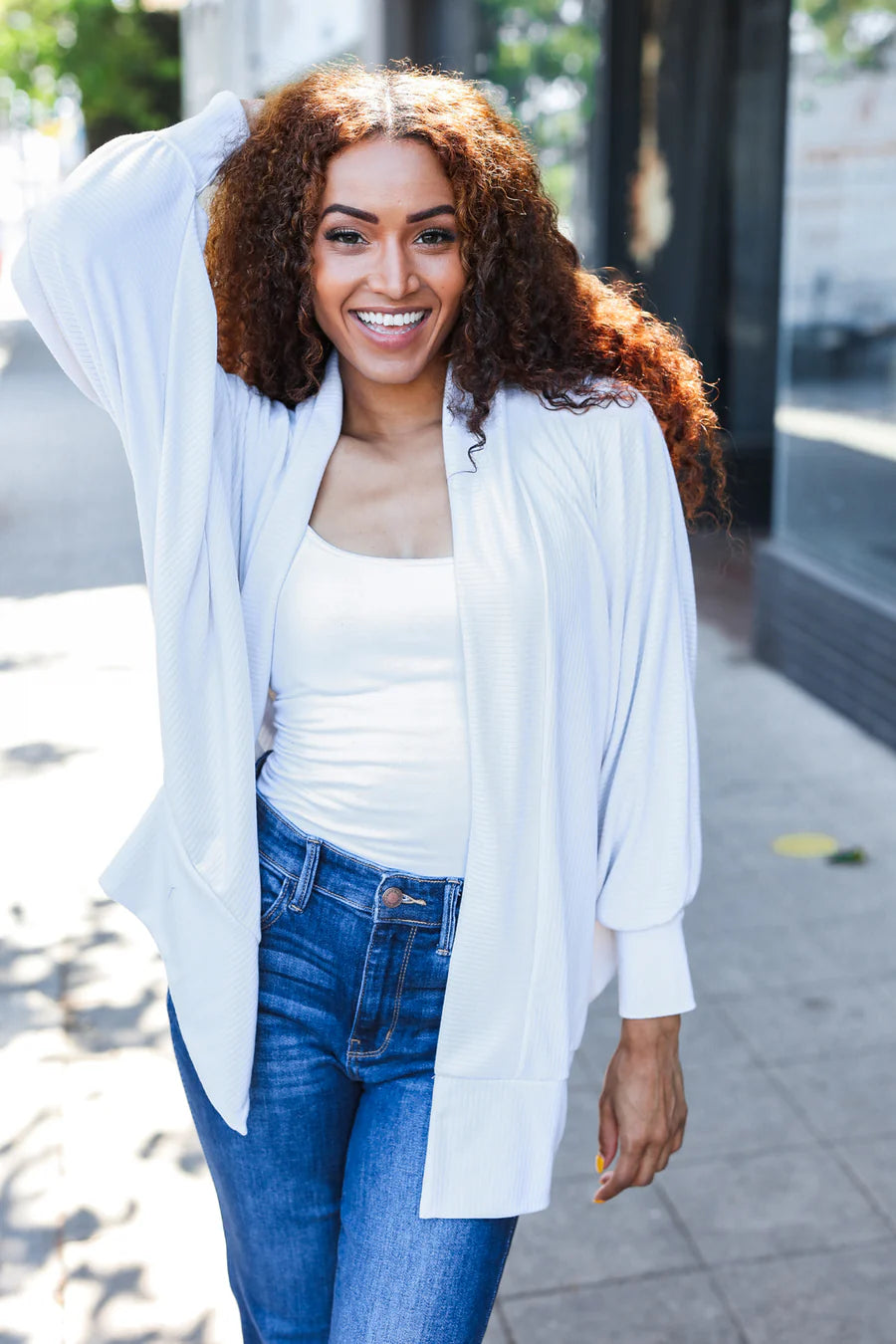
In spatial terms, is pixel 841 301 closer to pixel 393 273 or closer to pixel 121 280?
pixel 393 273

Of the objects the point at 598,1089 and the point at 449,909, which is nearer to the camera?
the point at 449,909

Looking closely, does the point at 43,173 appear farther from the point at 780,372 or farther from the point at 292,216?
the point at 292,216

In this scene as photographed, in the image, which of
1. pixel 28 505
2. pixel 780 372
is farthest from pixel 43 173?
pixel 780 372

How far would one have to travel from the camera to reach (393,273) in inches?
78.2

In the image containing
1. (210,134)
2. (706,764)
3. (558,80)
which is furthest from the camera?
(558,80)

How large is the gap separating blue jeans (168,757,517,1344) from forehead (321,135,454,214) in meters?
0.82

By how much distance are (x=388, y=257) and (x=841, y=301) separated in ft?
18.3

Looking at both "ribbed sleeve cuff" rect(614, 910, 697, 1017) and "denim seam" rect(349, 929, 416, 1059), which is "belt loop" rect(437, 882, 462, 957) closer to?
"denim seam" rect(349, 929, 416, 1059)

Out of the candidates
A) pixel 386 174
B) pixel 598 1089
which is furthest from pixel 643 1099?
pixel 598 1089

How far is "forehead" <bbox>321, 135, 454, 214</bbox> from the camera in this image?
6.52 ft

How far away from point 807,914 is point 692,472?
2.95 meters

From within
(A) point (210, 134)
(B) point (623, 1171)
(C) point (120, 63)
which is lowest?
(B) point (623, 1171)

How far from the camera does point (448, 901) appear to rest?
1962 mm

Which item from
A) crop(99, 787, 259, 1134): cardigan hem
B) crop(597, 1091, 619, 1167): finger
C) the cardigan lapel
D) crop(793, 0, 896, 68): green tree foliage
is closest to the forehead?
the cardigan lapel
